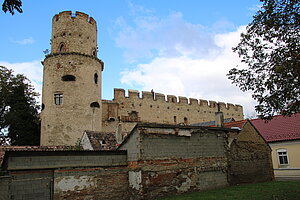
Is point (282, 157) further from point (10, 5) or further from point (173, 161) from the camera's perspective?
point (10, 5)

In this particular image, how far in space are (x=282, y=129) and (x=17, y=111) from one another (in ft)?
77.5

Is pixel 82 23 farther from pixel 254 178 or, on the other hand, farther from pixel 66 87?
pixel 254 178

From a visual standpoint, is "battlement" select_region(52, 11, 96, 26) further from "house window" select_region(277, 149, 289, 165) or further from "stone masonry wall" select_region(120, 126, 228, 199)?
"house window" select_region(277, 149, 289, 165)

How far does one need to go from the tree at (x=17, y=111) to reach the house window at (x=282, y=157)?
70.3 feet

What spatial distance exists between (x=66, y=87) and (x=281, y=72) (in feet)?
61.7

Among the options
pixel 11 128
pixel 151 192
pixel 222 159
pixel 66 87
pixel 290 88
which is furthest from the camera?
pixel 11 128

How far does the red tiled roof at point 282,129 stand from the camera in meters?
21.7

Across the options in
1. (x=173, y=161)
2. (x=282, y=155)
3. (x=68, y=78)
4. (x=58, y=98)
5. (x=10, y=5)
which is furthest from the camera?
(x=68, y=78)

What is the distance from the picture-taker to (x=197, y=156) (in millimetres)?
14188

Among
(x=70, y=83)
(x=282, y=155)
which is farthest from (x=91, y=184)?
(x=282, y=155)

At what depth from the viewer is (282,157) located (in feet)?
72.4

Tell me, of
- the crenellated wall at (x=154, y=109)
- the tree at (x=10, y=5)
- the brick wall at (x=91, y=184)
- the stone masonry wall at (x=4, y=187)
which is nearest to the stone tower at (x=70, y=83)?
the crenellated wall at (x=154, y=109)

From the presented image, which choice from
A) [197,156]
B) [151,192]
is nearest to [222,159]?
[197,156]

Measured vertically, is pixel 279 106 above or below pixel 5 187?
above
